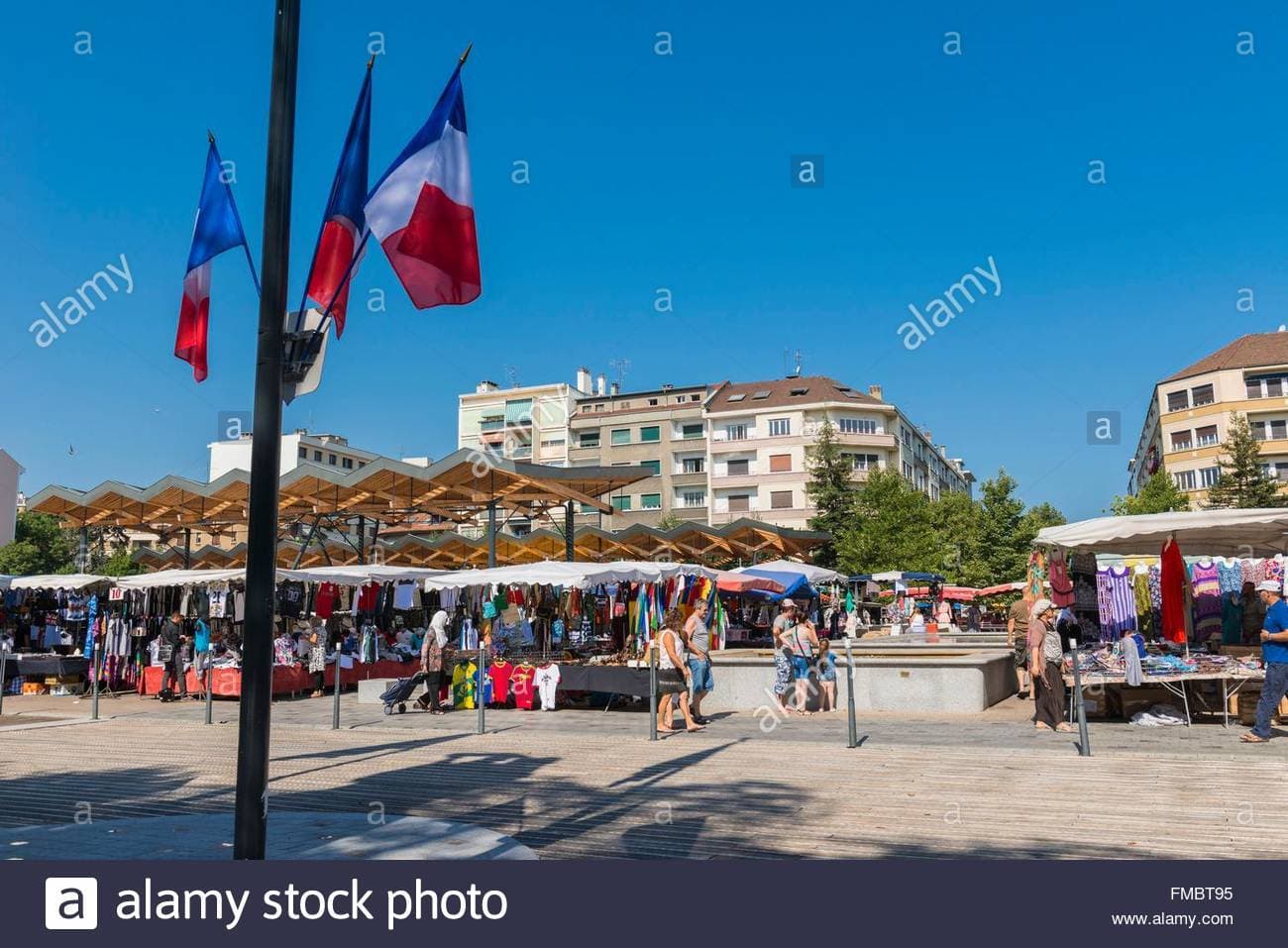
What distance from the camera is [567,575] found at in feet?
62.4

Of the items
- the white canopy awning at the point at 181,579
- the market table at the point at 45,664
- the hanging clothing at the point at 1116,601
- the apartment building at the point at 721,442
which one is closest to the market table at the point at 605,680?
the white canopy awning at the point at 181,579

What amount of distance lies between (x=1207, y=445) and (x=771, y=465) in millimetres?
31168

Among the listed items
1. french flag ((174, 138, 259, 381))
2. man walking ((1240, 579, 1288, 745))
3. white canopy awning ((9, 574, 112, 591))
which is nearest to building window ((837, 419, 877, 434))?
white canopy awning ((9, 574, 112, 591))

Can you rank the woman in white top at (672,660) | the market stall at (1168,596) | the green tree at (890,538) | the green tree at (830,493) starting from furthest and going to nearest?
1. the green tree at (830,493)
2. the green tree at (890,538)
3. the woman in white top at (672,660)
4. the market stall at (1168,596)

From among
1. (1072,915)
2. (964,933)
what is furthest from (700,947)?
(1072,915)

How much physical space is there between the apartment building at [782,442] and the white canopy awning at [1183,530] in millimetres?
61213

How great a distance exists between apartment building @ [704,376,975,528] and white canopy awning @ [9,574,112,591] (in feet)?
190

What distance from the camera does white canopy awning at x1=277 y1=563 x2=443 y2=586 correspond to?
2221 centimetres

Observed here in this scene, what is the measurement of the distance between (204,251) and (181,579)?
16.4 metres

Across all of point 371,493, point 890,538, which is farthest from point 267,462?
point 890,538

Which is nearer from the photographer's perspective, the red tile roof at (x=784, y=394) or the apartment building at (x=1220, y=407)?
the apartment building at (x=1220, y=407)

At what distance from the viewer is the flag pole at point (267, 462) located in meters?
5.42

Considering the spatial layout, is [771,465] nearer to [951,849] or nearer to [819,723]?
[819,723]

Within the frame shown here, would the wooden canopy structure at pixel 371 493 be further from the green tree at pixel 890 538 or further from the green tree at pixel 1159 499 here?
the green tree at pixel 1159 499
